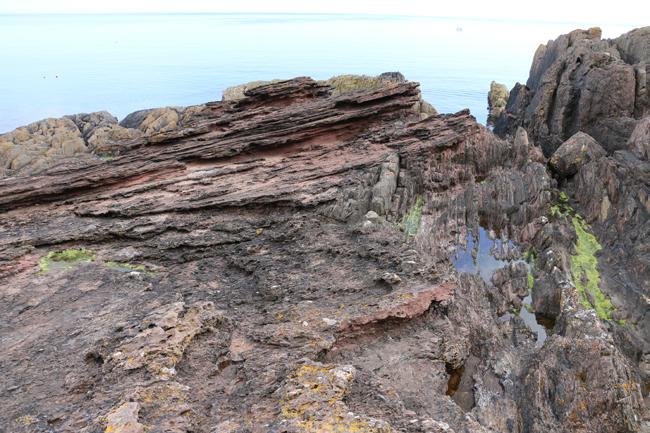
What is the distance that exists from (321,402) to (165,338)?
4069mm

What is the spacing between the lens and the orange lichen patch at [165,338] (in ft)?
30.8

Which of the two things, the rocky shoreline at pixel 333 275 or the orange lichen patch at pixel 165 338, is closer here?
the rocky shoreline at pixel 333 275

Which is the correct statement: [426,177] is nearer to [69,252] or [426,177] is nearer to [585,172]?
[585,172]

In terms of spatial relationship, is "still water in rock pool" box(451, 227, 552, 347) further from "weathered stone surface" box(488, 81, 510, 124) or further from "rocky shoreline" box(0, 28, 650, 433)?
"weathered stone surface" box(488, 81, 510, 124)

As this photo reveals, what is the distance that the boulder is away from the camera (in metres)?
23.4

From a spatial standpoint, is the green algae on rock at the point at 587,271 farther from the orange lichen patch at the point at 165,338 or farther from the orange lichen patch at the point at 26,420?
the orange lichen patch at the point at 26,420

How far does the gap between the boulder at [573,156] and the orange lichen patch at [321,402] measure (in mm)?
19573

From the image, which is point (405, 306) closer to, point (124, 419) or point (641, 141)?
point (124, 419)

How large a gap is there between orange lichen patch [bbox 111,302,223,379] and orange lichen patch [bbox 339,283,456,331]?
136 inches

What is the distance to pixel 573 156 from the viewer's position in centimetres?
2356


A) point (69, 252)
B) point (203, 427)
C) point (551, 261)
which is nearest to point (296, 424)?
point (203, 427)

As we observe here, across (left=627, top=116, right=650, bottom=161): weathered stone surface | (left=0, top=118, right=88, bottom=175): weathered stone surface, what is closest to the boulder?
(left=627, top=116, right=650, bottom=161): weathered stone surface

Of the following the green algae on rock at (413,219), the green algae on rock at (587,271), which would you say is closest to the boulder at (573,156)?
the green algae on rock at (587,271)

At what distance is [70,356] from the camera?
10.5 metres
